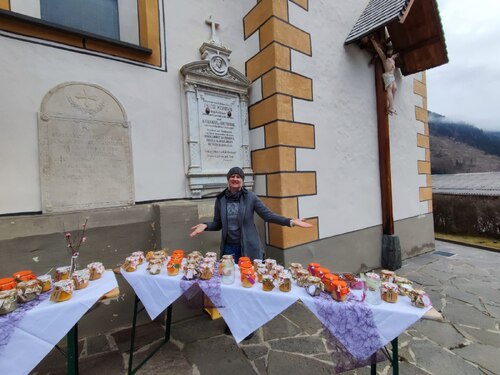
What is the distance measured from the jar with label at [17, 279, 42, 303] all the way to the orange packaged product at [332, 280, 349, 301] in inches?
74.0

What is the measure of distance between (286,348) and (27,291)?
216 cm

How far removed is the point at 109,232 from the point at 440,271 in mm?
5475

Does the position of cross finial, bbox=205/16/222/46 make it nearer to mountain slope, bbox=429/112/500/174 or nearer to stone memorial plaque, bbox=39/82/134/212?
stone memorial plaque, bbox=39/82/134/212

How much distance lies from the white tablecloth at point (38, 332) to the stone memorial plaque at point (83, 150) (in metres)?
1.36

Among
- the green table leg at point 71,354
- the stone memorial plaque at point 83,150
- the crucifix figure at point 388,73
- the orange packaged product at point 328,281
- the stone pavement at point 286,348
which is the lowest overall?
the stone pavement at point 286,348

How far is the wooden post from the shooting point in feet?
15.0

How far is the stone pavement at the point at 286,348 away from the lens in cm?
212

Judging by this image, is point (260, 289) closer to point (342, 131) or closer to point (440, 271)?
point (342, 131)

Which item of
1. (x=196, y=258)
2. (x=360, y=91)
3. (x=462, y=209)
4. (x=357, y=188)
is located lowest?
(x=462, y=209)

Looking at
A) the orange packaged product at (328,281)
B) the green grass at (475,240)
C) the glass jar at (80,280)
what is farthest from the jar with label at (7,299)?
the green grass at (475,240)

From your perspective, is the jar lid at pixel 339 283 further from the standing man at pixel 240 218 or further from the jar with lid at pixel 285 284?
the standing man at pixel 240 218

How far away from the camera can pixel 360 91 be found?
444cm

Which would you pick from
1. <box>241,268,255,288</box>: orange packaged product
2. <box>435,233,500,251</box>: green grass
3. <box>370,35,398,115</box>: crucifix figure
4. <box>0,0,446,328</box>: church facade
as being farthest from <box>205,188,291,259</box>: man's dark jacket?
<box>435,233,500,251</box>: green grass

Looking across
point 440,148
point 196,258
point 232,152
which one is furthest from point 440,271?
point 440,148
